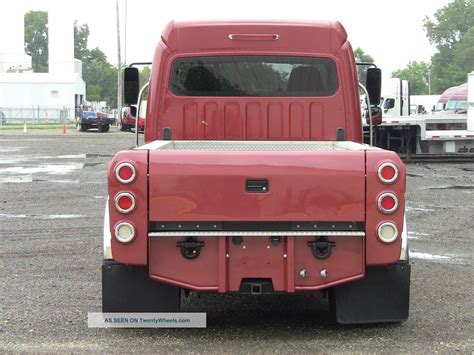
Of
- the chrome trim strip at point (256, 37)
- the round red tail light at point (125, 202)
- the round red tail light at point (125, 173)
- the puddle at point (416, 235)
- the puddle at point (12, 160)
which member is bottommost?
the puddle at point (416, 235)

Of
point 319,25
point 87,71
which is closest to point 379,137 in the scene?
point 319,25

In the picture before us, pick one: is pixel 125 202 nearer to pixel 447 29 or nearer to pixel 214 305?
pixel 214 305

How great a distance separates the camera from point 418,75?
523 ft

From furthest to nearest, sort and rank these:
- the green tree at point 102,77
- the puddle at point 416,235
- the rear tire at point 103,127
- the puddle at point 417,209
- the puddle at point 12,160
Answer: the green tree at point 102,77 < the rear tire at point 103,127 < the puddle at point 12,160 < the puddle at point 417,209 < the puddle at point 416,235

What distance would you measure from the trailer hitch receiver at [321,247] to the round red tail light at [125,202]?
4.09 feet

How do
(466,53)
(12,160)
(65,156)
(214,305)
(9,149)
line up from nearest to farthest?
(214,305), (12,160), (65,156), (9,149), (466,53)

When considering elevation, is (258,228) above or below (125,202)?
below

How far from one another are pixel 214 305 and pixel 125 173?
6.65 feet

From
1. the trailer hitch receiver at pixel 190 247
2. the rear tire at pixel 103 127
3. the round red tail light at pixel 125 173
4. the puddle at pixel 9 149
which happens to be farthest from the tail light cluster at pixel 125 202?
the rear tire at pixel 103 127

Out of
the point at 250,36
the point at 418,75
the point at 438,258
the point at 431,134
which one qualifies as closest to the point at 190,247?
the point at 250,36

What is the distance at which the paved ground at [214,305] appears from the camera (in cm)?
586

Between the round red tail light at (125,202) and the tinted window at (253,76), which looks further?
the tinted window at (253,76)

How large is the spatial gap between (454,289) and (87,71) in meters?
137

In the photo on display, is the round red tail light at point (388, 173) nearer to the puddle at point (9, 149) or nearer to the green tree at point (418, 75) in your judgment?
the puddle at point (9, 149)
